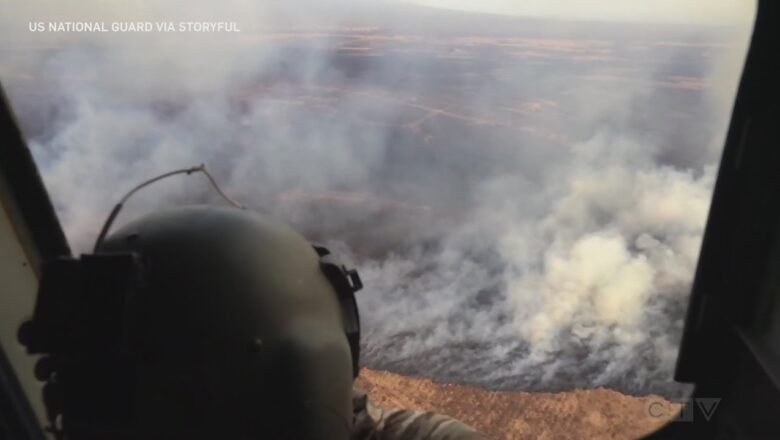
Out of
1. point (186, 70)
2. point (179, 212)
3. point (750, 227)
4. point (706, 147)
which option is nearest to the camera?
point (179, 212)

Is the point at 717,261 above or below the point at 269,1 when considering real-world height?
below

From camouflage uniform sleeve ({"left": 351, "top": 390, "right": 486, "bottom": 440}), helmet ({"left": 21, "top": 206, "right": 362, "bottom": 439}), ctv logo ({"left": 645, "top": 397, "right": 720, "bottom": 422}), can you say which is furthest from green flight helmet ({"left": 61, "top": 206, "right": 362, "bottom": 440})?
ctv logo ({"left": 645, "top": 397, "right": 720, "bottom": 422})

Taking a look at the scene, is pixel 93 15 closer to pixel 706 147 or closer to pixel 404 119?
pixel 404 119

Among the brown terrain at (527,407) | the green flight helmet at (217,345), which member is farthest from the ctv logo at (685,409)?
the green flight helmet at (217,345)

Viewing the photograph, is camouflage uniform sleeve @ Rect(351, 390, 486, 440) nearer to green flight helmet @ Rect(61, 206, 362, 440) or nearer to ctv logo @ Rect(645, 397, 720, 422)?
green flight helmet @ Rect(61, 206, 362, 440)

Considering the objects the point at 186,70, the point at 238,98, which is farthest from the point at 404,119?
the point at 186,70

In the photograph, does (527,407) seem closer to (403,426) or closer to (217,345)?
(403,426)

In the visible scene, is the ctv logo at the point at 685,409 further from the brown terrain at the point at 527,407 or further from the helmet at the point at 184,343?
the helmet at the point at 184,343
